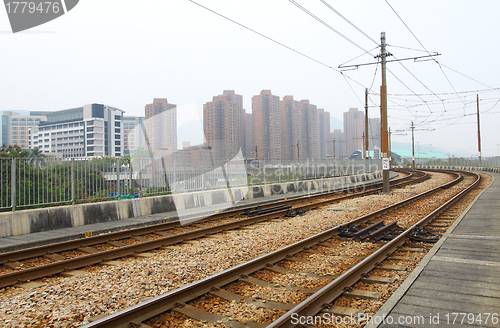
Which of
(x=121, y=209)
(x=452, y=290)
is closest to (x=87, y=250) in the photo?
(x=121, y=209)

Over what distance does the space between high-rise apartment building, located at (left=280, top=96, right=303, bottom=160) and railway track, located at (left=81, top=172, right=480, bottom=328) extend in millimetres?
82896

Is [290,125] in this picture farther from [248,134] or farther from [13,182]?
[13,182]

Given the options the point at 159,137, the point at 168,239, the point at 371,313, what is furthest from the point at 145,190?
the point at 371,313

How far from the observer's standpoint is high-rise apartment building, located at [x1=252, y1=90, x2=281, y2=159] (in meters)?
85.9

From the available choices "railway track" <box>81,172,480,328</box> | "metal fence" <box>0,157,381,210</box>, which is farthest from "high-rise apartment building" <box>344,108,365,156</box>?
"railway track" <box>81,172,480,328</box>

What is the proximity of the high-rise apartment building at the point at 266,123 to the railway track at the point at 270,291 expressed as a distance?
78159 mm

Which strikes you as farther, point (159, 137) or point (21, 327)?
point (159, 137)

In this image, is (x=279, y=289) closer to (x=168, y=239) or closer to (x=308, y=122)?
(x=168, y=239)

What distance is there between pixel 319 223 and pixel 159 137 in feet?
29.1

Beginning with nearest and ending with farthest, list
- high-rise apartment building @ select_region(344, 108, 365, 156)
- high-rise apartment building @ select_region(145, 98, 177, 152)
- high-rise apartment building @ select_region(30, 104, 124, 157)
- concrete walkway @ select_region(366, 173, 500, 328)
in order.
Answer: concrete walkway @ select_region(366, 173, 500, 328) < high-rise apartment building @ select_region(145, 98, 177, 152) < high-rise apartment building @ select_region(344, 108, 365, 156) < high-rise apartment building @ select_region(30, 104, 124, 157)

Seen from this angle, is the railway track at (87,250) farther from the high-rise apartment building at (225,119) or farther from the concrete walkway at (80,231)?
the high-rise apartment building at (225,119)

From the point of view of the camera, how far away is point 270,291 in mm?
5473

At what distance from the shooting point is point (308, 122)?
103312mm

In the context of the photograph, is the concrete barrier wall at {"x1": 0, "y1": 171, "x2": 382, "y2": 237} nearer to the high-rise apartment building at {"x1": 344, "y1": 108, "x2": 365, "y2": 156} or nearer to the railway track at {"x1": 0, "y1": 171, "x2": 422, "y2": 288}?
the railway track at {"x1": 0, "y1": 171, "x2": 422, "y2": 288}
